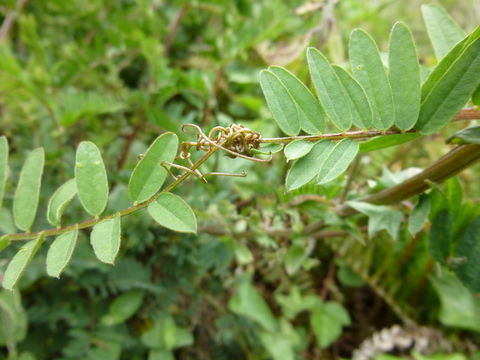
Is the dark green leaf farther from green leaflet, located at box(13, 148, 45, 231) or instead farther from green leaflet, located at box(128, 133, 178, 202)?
green leaflet, located at box(13, 148, 45, 231)

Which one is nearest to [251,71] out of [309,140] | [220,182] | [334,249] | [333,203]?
[220,182]

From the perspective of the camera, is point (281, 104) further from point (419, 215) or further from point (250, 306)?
point (250, 306)

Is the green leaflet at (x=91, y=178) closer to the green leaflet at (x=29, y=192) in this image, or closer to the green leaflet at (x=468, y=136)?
the green leaflet at (x=29, y=192)

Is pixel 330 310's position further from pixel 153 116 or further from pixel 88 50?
pixel 88 50

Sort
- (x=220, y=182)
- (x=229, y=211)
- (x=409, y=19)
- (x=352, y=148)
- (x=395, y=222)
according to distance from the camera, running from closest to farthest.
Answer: (x=352, y=148) → (x=395, y=222) → (x=229, y=211) → (x=220, y=182) → (x=409, y=19)

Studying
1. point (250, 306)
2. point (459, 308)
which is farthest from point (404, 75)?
point (459, 308)

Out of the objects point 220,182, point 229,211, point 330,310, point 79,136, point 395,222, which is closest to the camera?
point 395,222
